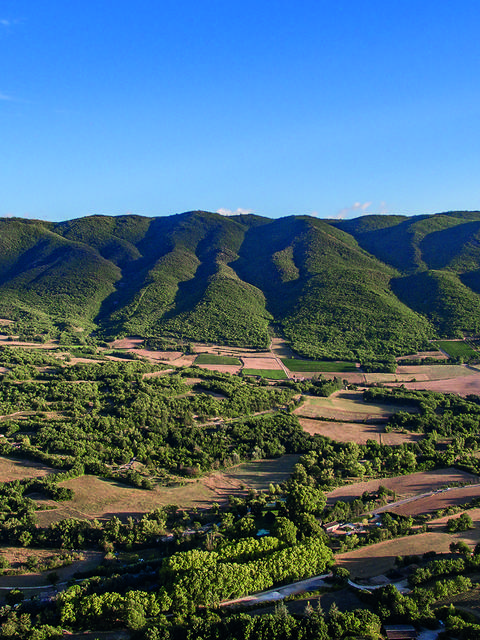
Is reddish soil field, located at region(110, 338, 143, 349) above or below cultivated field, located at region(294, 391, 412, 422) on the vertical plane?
above

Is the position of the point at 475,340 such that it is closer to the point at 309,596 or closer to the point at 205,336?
the point at 205,336

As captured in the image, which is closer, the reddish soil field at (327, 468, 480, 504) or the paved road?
the paved road

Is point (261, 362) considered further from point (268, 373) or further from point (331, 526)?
point (331, 526)

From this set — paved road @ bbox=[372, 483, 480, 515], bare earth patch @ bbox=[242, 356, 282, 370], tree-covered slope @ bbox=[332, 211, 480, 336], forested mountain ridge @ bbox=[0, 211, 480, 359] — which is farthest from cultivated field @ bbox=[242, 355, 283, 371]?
paved road @ bbox=[372, 483, 480, 515]

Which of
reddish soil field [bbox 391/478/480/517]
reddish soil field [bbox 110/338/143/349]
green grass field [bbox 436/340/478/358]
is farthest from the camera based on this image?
reddish soil field [bbox 110/338/143/349]

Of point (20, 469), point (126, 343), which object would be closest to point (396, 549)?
point (20, 469)

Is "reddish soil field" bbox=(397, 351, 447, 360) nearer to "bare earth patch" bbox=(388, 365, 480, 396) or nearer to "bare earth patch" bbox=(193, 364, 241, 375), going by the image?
"bare earth patch" bbox=(388, 365, 480, 396)

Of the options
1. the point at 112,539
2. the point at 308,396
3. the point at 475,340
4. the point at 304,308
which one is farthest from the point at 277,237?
the point at 112,539
